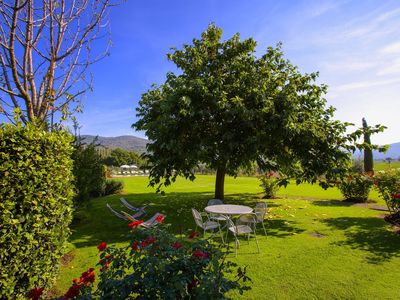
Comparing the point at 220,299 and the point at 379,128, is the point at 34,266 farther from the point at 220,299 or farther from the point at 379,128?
the point at 379,128

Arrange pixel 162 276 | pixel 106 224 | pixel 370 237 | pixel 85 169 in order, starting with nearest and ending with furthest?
pixel 162 276 < pixel 370 237 < pixel 85 169 < pixel 106 224

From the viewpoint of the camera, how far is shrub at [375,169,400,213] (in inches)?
359

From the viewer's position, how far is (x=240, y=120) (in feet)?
33.9

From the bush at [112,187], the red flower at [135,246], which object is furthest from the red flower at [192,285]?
the bush at [112,187]

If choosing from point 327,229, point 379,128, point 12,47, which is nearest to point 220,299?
point 12,47

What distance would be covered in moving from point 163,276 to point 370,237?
8.20 m

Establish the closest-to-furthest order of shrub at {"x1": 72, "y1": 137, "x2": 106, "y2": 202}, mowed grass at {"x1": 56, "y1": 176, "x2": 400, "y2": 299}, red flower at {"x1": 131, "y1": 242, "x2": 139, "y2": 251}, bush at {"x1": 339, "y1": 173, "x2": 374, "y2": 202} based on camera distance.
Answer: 1. red flower at {"x1": 131, "y1": 242, "x2": 139, "y2": 251}
2. mowed grass at {"x1": 56, "y1": 176, "x2": 400, "y2": 299}
3. shrub at {"x1": 72, "y1": 137, "x2": 106, "y2": 202}
4. bush at {"x1": 339, "y1": 173, "x2": 374, "y2": 202}

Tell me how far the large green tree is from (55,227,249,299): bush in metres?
6.65

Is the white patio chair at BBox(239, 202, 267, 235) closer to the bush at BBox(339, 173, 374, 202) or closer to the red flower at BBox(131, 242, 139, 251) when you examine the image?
the red flower at BBox(131, 242, 139, 251)

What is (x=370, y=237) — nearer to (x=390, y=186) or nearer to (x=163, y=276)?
(x=390, y=186)

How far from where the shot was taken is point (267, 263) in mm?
6098

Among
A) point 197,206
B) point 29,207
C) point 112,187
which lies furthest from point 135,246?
point 112,187

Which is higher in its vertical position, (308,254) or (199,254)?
(199,254)

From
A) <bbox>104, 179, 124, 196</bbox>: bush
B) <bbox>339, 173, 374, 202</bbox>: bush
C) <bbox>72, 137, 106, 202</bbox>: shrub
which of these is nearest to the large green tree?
<bbox>72, 137, 106, 202</bbox>: shrub
